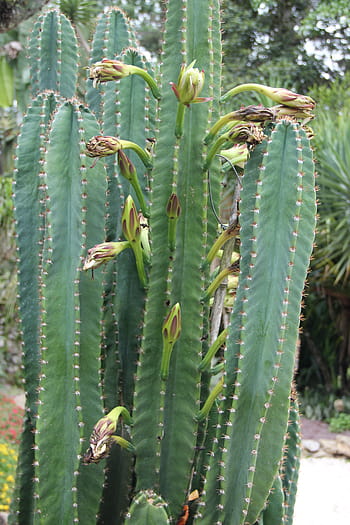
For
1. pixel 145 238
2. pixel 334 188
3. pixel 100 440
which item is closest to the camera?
pixel 100 440

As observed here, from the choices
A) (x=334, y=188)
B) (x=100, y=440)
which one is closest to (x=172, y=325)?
(x=100, y=440)

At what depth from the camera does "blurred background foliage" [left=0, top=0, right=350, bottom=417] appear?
6367 millimetres

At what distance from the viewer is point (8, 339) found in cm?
930

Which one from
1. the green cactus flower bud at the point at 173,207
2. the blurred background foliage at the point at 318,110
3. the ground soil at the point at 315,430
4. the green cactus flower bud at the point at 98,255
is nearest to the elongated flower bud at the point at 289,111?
the green cactus flower bud at the point at 173,207

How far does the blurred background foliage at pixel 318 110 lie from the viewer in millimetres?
6367

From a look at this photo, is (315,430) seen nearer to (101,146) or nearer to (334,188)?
(334,188)

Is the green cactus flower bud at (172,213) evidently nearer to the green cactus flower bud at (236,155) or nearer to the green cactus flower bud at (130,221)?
the green cactus flower bud at (130,221)

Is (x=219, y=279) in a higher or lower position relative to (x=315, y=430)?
higher

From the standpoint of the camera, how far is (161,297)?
5.69 feet

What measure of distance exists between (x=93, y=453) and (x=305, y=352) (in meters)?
8.34

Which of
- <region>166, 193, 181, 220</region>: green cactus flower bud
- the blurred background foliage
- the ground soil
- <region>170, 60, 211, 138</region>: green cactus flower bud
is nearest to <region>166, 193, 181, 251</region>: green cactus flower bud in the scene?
<region>166, 193, 181, 220</region>: green cactus flower bud

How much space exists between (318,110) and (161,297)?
21.4 feet

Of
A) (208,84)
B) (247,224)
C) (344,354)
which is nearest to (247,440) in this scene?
(247,224)

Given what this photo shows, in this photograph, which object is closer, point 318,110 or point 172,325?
point 172,325
